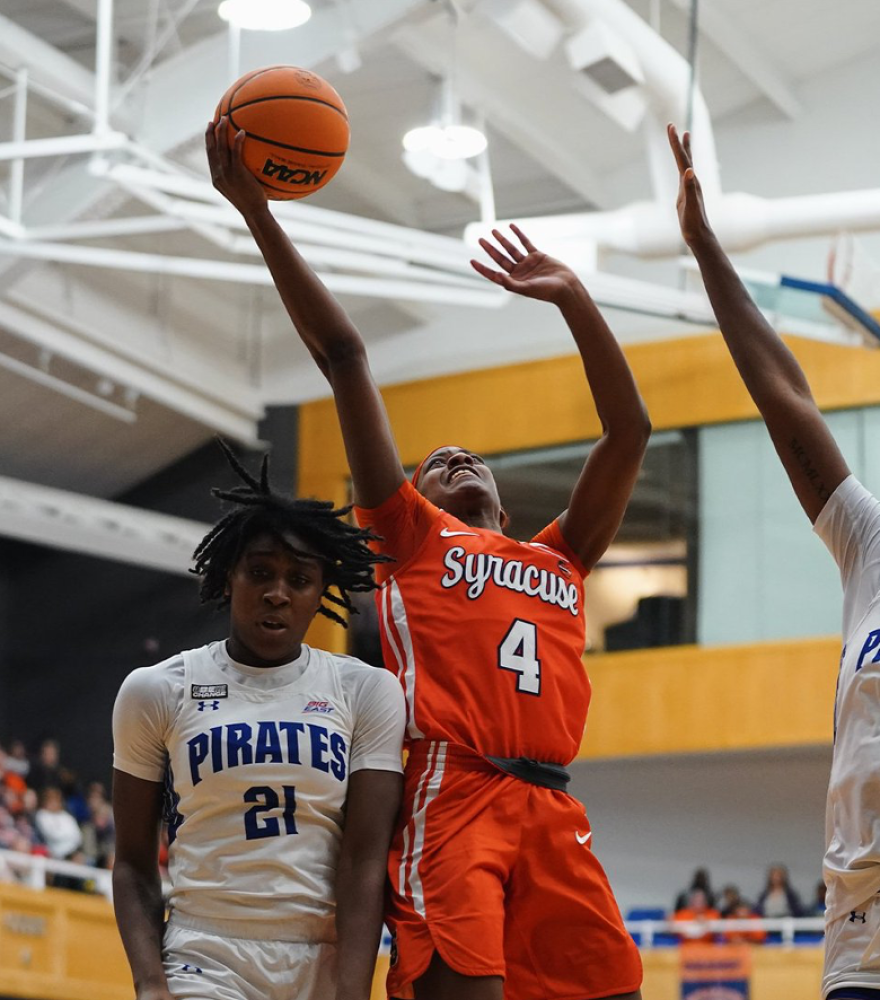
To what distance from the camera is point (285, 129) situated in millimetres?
4355

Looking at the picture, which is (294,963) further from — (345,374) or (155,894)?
(345,374)

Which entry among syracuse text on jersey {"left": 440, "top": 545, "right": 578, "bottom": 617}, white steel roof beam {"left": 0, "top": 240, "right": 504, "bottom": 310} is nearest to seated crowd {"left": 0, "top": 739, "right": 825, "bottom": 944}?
white steel roof beam {"left": 0, "top": 240, "right": 504, "bottom": 310}

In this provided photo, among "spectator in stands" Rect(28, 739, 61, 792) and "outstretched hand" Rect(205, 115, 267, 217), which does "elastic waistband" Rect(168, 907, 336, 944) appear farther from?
"spectator in stands" Rect(28, 739, 61, 792)

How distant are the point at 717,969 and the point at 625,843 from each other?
561 cm

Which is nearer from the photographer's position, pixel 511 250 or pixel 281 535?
pixel 281 535

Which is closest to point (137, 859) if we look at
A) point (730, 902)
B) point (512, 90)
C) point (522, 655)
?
point (522, 655)

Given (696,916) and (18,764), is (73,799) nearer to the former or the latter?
(18,764)

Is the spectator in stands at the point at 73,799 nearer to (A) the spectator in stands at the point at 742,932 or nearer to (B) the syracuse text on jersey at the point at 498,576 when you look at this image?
(A) the spectator in stands at the point at 742,932

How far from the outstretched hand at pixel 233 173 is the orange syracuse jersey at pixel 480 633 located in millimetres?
813

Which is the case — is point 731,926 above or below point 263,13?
below

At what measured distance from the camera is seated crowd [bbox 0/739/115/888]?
16.8 metres

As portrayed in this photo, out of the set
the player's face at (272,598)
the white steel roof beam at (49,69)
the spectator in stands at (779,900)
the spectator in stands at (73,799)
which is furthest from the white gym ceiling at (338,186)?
the player's face at (272,598)

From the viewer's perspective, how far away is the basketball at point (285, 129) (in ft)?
14.2

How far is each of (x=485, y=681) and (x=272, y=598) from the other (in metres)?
0.60
